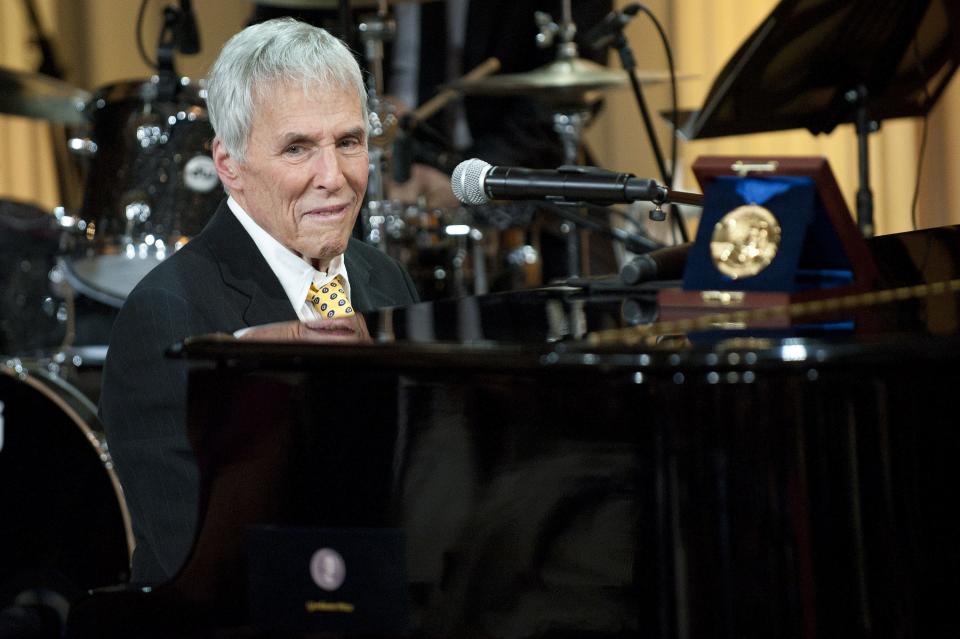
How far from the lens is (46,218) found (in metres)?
3.44

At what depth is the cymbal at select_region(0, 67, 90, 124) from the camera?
3.53 meters

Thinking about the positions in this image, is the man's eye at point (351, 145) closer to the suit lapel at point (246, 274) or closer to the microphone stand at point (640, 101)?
the suit lapel at point (246, 274)

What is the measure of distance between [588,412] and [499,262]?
127 inches

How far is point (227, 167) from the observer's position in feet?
6.13

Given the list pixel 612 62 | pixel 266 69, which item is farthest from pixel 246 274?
pixel 612 62

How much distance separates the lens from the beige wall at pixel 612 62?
5.16 metres

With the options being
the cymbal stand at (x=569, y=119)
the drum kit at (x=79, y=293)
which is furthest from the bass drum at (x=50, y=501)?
the cymbal stand at (x=569, y=119)

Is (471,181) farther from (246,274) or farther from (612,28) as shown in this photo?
(612,28)

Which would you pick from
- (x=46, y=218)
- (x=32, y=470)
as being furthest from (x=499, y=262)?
(x=32, y=470)

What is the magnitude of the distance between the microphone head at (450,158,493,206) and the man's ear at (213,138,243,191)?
411 millimetres

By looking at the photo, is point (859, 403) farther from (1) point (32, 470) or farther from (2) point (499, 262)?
(2) point (499, 262)

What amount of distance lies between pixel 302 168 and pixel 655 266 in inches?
20.0

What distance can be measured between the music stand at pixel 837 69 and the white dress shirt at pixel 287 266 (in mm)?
1010

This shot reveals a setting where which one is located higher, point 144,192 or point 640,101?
point 640,101
